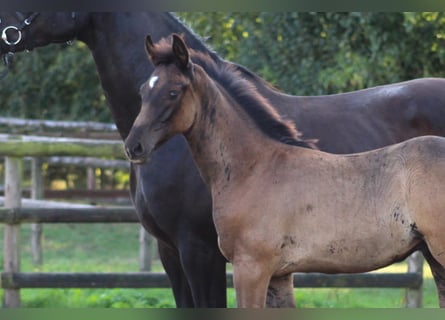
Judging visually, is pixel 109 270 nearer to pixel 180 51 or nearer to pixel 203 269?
pixel 203 269

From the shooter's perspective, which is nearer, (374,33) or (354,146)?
(354,146)

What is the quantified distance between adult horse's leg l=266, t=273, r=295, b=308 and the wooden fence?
3.26 m

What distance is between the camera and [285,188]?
98.2 inches

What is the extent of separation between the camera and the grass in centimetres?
604

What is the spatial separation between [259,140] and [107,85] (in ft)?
4.36

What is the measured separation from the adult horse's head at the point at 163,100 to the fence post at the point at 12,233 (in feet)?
12.4

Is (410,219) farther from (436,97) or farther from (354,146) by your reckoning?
(436,97)

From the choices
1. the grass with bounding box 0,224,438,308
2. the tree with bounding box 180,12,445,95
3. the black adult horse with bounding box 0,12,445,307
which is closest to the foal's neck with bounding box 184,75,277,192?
the black adult horse with bounding box 0,12,445,307

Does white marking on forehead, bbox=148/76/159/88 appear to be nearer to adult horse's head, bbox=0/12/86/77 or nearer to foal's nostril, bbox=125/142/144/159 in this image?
foal's nostril, bbox=125/142/144/159

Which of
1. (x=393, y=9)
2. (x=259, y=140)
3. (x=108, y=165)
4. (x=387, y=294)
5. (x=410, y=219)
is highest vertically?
(x=393, y=9)

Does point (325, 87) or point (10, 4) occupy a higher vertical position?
point (10, 4)

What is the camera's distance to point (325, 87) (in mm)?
8078

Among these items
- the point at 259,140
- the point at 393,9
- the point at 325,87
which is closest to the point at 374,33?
the point at 325,87

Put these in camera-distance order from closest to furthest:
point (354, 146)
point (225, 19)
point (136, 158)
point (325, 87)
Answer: point (136, 158), point (354, 146), point (325, 87), point (225, 19)
